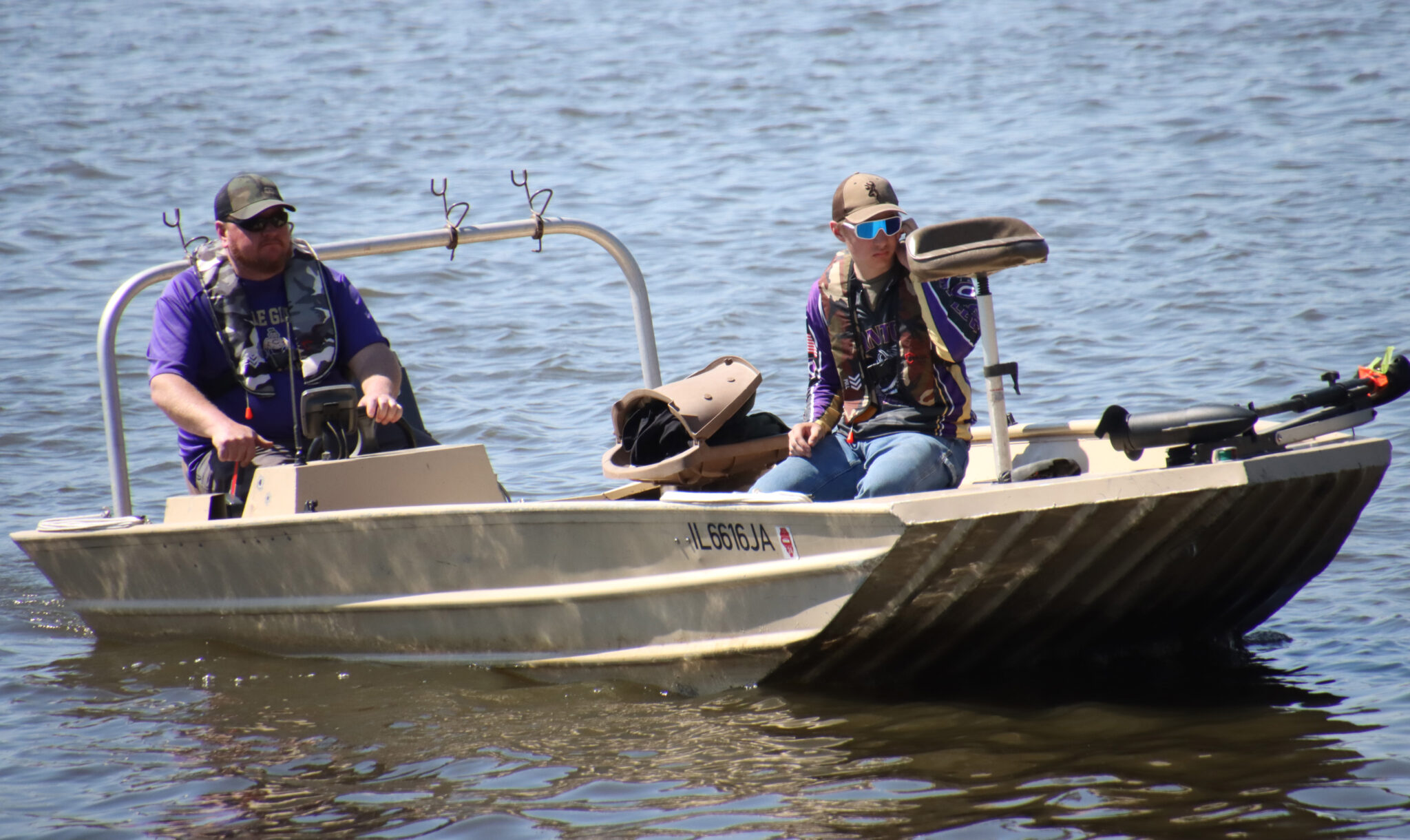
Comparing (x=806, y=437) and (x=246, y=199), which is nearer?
(x=806, y=437)

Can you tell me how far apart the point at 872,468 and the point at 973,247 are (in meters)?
0.94

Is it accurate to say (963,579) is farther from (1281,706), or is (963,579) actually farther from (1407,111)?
(1407,111)

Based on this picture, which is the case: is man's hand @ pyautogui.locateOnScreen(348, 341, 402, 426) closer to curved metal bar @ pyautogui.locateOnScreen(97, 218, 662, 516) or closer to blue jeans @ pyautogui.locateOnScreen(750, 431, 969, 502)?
curved metal bar @ pyautogui.locateOnScreen(97, 218, 662, 516)

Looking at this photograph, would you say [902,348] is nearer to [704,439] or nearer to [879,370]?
[879,370]

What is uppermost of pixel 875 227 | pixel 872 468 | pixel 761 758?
pixel 875 227

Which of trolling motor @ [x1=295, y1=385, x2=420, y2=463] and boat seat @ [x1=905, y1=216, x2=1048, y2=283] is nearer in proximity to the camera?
boat seat @ [x1=905, y1=216, x2=1048, y2=283]

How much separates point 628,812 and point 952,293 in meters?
1.93

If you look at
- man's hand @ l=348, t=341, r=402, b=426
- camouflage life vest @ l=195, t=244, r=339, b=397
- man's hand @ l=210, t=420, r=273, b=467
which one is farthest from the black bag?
man's hand @ l=210, t=420, r=273, b=467

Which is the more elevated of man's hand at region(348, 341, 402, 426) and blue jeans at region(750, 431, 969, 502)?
man's hand at region(348, 341, 402, 426)

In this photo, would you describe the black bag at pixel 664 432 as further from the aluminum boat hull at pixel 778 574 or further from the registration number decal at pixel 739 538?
the registration number decal at pixel 739 538

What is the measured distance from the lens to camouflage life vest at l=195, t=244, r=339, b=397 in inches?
216

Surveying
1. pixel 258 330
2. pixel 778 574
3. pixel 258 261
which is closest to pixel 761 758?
pixel 778 574

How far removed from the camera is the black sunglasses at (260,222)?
5422 mm

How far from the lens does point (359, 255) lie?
611 cm
